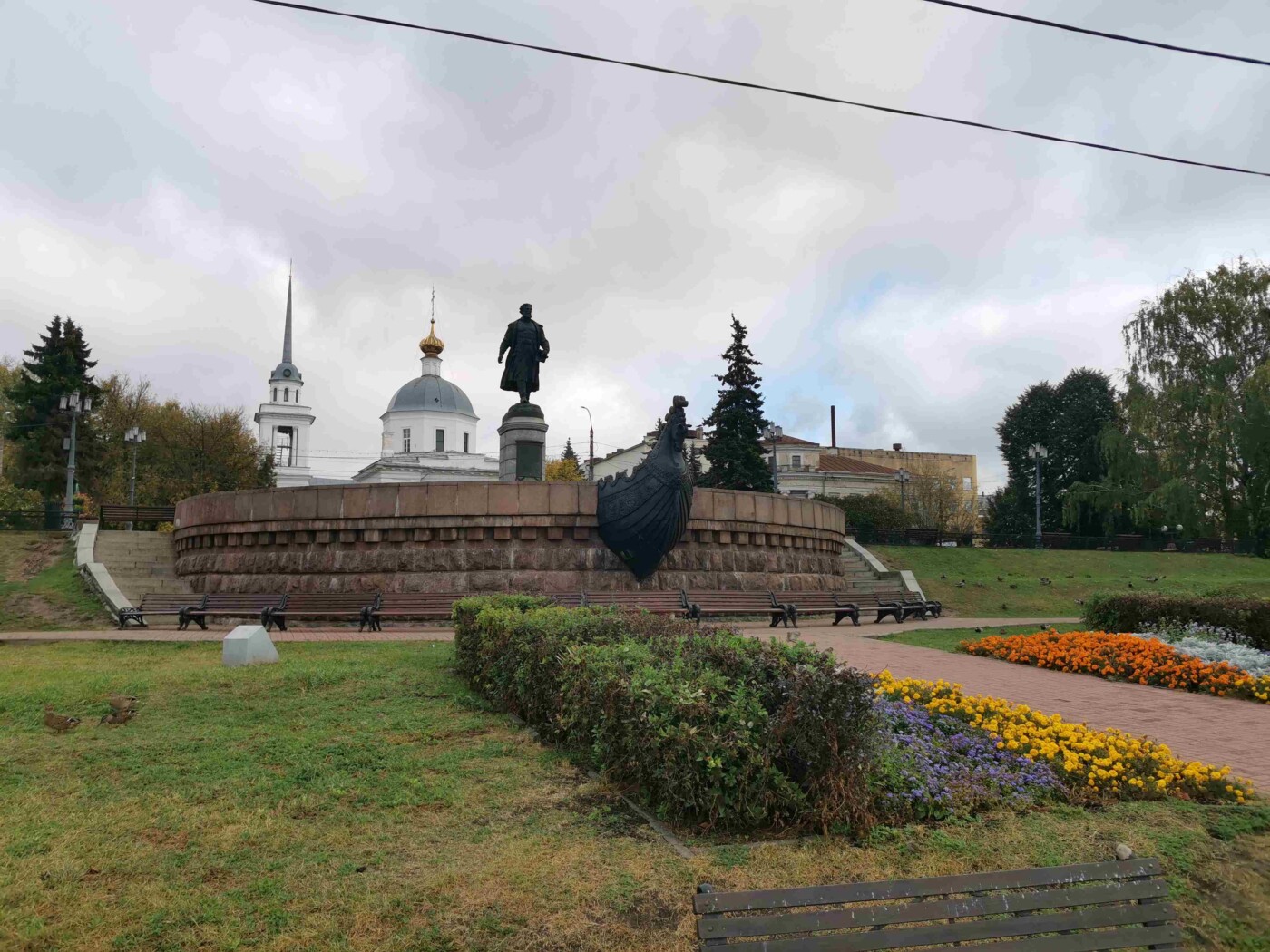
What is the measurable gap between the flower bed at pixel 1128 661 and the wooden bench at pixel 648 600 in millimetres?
4768

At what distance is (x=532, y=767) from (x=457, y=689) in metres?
2.89

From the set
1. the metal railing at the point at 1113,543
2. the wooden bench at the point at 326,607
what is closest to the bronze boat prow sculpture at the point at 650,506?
the wooden bench at the point at 326,607

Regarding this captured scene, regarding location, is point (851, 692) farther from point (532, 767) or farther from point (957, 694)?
point (957, 694)

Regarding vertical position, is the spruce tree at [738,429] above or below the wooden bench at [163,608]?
above

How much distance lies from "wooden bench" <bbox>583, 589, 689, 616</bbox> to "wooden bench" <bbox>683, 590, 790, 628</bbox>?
0.53ft

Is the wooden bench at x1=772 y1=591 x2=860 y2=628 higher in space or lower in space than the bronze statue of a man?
lower

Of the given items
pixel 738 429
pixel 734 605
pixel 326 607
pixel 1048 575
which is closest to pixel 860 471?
pixel 738 429

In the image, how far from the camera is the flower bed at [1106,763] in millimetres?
5059

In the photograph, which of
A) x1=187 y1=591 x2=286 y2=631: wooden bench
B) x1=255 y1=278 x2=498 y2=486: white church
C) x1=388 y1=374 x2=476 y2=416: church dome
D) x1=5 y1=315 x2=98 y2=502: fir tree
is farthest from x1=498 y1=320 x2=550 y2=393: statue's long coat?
x1=388 y1=374 x2=476 y2=416: church dome

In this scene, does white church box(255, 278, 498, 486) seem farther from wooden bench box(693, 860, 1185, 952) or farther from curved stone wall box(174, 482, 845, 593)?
wooden bench box(693, 860, 1185, 952)

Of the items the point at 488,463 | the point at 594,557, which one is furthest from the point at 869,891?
the point at 488,463

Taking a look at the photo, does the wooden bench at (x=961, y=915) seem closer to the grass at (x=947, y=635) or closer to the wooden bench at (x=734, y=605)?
the grass at (x=947, y=635)

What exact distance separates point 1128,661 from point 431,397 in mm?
68542

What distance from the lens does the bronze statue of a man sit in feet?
65.4
